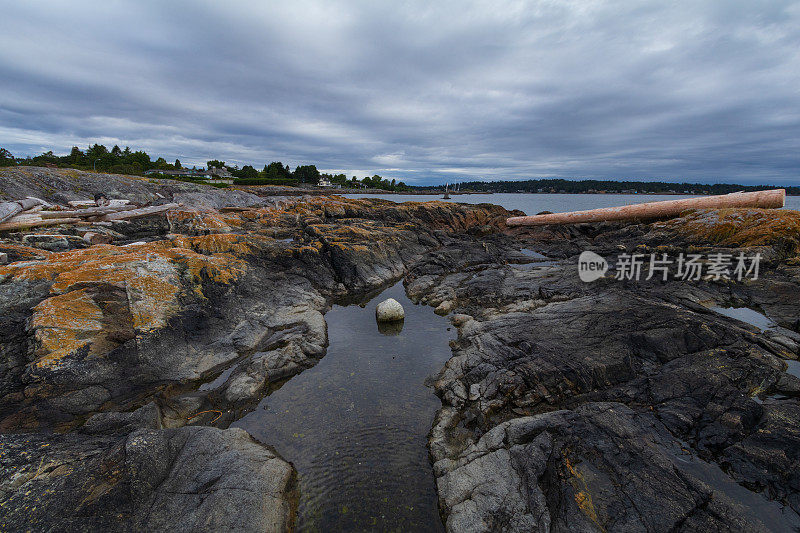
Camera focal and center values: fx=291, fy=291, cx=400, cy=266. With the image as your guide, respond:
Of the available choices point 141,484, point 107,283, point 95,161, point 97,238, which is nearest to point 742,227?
point 141,484

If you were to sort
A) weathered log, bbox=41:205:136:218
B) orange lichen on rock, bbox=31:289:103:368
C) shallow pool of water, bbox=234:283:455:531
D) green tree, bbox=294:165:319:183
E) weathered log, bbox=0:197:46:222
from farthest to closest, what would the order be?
green tree, bbox=294:165:319:183
weathered log, bbox=41:205:136:218
weathered log, bbox=0:197:46:222
orange lichen on rock, bbox=31:289:103:368
shallow pool of water, bbox=234:283:455:531

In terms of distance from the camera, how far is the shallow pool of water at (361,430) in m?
6.16

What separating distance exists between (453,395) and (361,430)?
9.86 ft

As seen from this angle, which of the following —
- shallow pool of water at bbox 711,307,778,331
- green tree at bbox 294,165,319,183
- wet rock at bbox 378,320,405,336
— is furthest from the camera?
green tree at bbox 294,165,319,183

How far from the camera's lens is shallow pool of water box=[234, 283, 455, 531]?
6.16 metres

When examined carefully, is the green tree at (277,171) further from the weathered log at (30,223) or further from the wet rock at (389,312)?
the wet rock at (389,312)

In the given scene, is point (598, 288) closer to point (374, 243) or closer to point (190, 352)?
point (374, 243)

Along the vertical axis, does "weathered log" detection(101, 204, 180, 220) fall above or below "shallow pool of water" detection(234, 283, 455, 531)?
above

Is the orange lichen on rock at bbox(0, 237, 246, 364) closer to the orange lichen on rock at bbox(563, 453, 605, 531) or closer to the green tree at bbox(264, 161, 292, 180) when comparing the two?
the orange lichen on rock at bbox(563, 453, 605, 531)

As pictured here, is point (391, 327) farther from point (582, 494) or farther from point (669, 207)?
point (669, 207)

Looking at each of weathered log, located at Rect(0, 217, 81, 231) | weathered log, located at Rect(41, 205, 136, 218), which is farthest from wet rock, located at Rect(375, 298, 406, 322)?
weathered log, located at Rect(41, 205, 136, 218)

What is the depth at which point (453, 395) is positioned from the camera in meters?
9.20

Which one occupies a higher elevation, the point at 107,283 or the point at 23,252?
the point at 23,252

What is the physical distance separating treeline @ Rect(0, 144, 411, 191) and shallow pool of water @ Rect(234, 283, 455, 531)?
254ft
